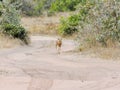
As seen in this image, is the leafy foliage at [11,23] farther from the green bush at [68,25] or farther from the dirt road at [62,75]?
the dirt road at [62,75]

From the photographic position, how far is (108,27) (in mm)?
22844

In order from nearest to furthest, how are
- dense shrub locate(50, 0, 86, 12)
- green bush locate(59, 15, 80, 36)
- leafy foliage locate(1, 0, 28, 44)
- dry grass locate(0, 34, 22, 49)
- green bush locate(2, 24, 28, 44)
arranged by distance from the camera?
dry grass locate(0, 34, 22, 49) → green bush locate(2, 24, 28, 44) → leafy foliage locate(1, 0, 28, 44) → green bush locate(59, 15, 80, 36) → dense shrub locate(50, 0, 86, 12)

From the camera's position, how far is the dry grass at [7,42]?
27934 millimetres

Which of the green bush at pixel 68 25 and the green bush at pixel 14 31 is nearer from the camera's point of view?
the green bush at pixel 14 31

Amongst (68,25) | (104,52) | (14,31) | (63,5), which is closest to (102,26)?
(104,52)

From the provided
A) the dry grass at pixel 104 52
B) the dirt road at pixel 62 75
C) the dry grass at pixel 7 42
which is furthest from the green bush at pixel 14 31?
the dirt road at pixel 62 75

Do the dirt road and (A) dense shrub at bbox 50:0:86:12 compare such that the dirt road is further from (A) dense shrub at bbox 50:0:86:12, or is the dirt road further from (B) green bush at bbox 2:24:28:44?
(A) dense shrub at bbox 50:0:86:12

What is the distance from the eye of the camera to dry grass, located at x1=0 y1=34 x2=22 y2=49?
27.9 meters

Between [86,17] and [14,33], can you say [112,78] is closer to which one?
[86,17]

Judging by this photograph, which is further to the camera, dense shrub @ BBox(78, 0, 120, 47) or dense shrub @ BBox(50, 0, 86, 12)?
dense shrub @ BBox(50, 0, 86, 12)

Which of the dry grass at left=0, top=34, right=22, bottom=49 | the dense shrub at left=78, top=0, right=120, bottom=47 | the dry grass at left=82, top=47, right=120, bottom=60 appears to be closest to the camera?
the dry grass at left=82, top=47, right=120, bottom=60

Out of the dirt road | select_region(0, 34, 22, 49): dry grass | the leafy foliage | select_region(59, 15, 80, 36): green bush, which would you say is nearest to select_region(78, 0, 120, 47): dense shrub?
the dirt road

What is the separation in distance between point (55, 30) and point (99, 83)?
33.2m

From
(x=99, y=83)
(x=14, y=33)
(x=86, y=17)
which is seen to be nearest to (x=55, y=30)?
(x=14, y=33)
